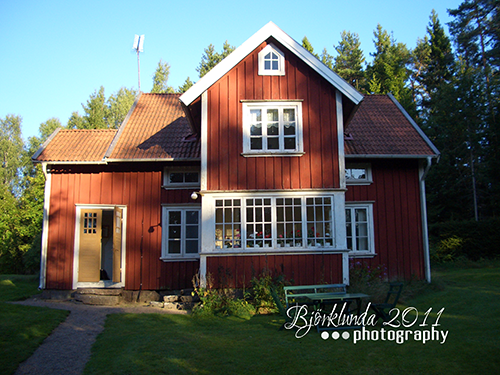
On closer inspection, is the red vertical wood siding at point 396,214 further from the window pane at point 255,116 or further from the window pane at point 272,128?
the window pane at point 255,116

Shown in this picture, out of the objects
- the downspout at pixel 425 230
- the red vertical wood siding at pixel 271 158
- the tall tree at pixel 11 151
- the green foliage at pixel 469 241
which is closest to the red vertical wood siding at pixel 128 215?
the red vertical wood siding at pixel 271 158

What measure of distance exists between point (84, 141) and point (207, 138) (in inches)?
202

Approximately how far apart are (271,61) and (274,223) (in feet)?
15.3

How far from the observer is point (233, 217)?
1122cm

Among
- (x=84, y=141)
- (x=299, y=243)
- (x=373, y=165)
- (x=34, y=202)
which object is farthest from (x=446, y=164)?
(x=34, y=202)

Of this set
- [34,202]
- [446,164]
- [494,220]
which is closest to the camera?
[494,220]

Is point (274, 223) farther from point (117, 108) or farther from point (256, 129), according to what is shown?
point (117, 108)

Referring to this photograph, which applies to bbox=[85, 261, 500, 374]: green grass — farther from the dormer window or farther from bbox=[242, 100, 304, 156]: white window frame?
the dormer window

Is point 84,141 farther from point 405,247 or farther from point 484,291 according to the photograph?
point 484,291

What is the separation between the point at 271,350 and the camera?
21.2 ft

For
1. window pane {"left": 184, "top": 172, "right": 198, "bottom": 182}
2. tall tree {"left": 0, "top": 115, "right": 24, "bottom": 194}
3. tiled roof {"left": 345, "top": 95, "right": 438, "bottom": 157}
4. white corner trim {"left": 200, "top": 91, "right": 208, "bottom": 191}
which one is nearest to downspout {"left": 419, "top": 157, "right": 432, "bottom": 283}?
tiled roof {"left": 345, "top": 95, "right": 438, "bottom": 157}

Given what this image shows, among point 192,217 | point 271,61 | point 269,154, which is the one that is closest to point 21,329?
point 192,217

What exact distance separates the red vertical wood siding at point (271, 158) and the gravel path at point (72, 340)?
4.06 m

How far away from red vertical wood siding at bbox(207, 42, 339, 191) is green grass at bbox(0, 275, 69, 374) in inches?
198
